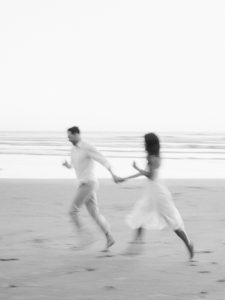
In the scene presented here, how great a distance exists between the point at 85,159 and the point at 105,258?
144 centimetres

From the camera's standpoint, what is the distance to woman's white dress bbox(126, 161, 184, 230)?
7.46 metres

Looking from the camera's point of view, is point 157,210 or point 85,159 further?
point 85,159

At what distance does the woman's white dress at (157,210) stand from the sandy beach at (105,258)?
17.1 inches

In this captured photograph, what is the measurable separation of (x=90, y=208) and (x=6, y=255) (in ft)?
4.55

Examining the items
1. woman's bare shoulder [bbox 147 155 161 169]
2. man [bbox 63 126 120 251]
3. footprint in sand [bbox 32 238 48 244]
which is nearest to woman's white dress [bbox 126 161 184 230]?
woman's bare shoulder [bbox 147 155 161 169]

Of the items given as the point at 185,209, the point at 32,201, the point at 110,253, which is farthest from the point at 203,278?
the point at 32,201

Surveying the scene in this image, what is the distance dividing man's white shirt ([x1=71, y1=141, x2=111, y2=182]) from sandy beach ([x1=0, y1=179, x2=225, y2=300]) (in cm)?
102

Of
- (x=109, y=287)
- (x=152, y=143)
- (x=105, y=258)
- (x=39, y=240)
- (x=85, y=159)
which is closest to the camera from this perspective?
(x=109, y=287)

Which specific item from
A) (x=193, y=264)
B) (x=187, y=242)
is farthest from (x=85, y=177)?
(x=193, y=264)

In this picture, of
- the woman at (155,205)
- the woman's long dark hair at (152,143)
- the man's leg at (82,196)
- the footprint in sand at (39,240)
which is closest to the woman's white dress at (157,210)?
the woman at (155,205)

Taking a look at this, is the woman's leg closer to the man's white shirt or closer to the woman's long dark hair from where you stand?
the woman's long dark hair

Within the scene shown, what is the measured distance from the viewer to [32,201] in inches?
514

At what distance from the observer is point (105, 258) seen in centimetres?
754

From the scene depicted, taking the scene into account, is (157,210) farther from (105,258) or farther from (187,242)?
(105,258)
